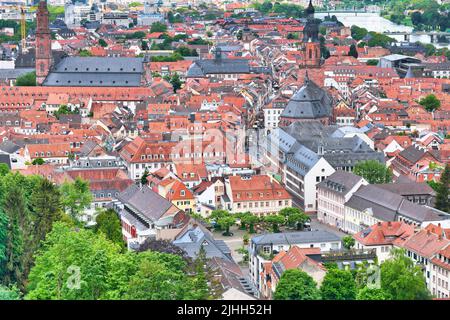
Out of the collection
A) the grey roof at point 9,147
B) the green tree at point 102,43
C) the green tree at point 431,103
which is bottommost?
the green tree at point 102,43

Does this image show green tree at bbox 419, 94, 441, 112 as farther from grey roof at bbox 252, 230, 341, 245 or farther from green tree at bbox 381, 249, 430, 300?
green tree at bbox 381, 249, 430, 300

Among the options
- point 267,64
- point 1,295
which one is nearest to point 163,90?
point 267,64

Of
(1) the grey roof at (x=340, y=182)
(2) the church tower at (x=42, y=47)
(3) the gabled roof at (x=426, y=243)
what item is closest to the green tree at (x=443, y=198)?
(1) the grey roof at (x=340, y=182)

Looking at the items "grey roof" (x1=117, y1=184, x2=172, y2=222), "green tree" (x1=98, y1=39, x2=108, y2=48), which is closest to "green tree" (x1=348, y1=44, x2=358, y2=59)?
"green tree" (x1=98, y1=39, x2=108, y2=48)

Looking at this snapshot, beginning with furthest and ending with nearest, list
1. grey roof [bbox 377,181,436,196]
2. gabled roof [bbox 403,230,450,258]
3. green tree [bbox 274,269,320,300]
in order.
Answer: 1. grey roof [bbox 377,181,436,196]
2. gabled roof [bbox 403,230,450,258]
3. green tree [bbox 274,269,320,300]

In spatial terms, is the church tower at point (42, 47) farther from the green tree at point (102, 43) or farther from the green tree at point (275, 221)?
the green tree at point (275, 221)

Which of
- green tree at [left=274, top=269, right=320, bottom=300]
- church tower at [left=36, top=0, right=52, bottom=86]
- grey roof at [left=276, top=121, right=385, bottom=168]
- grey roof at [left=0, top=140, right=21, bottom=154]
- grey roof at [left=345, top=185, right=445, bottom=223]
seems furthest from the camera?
church tower at [left=36, top=0, right=52, bottom=86]
